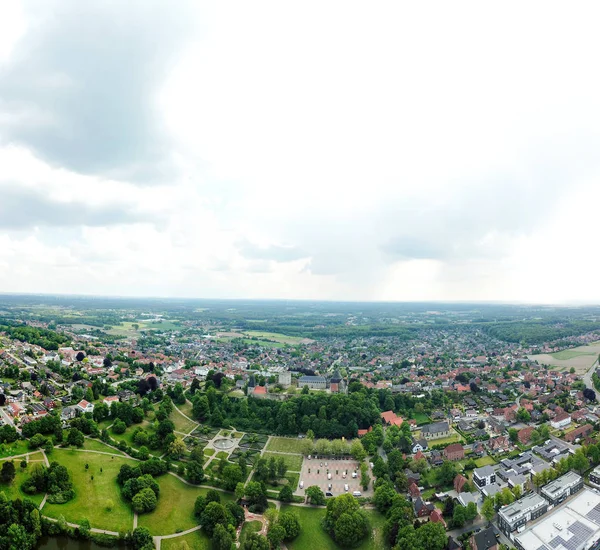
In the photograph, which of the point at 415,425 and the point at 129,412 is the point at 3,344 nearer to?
the point at 129,412

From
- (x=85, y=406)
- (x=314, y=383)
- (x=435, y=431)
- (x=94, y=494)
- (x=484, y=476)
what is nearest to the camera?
(x=94, y=494)

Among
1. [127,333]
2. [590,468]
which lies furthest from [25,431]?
[127,333]

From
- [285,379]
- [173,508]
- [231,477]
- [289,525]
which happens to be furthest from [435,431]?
[173,508]

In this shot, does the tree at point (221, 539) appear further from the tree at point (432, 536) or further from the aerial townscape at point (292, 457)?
the tree at point (432, 536)

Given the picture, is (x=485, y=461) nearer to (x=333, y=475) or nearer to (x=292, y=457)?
(x=333, y=475)

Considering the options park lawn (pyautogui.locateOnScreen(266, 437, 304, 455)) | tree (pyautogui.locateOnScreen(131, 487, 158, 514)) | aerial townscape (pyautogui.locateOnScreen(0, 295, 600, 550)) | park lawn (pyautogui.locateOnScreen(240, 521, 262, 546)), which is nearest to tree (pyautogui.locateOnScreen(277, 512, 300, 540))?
aerial townscape (pyautogui.locateOnScreen(0, 295, 600, 550))

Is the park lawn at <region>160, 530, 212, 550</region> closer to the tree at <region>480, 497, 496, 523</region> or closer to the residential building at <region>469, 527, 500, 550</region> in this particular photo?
the residential building at <region>469, 527, 500, 550</region>

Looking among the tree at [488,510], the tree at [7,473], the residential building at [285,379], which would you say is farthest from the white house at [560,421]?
the tree at [7,473]
